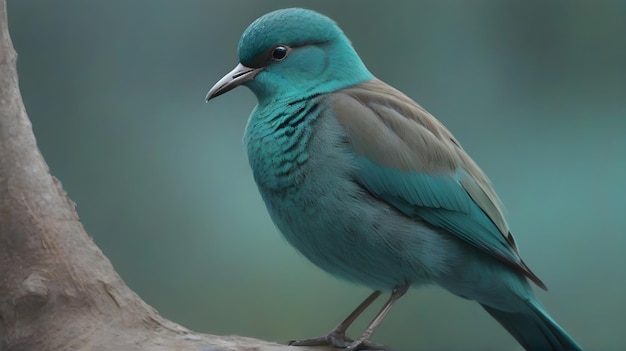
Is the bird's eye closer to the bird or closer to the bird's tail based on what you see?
the bird

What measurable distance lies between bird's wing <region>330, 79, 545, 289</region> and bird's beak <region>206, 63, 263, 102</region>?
19 centimetres

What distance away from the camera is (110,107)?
2.97 metres

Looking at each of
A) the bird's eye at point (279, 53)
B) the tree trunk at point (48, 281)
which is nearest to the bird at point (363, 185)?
the bird's eye at point (279, 53)

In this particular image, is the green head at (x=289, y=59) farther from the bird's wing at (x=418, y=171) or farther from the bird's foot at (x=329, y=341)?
the bird's foot at (x=329, y=341)

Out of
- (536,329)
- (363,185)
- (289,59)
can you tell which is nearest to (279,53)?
(289,59)

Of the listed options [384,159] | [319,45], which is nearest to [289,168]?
[384,159]

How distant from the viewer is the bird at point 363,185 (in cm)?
184

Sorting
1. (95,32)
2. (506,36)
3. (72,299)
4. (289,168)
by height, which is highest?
(95,32)

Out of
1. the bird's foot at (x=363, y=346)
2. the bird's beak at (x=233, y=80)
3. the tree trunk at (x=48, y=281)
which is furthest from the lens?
the bird's beak at (x=233, y=80)

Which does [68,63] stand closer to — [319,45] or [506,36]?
[319,45]

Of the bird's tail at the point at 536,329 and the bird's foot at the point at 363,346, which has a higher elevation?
the bird's foot at the point at 363,346

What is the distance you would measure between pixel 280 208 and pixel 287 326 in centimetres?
96

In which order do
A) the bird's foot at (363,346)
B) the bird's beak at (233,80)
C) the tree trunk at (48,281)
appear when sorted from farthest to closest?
1. the bird's beak at (233,80)
2. the bird's foot at (363,346)
3. the tree trunk at (48,281)

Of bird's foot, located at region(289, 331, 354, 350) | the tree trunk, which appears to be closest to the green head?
the tree trunk
